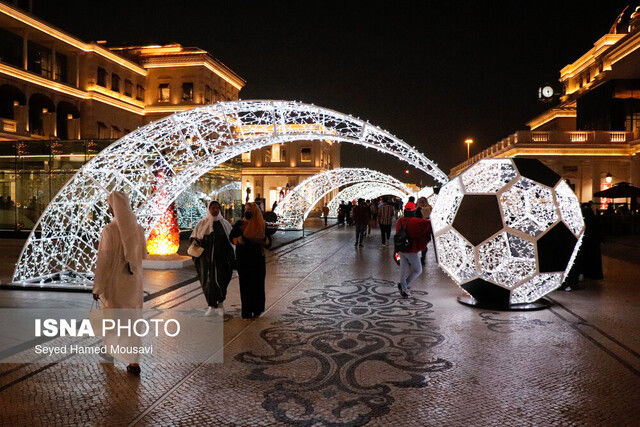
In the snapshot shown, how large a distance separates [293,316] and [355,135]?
18.5ft

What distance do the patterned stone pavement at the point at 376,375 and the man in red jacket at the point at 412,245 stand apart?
1.01m

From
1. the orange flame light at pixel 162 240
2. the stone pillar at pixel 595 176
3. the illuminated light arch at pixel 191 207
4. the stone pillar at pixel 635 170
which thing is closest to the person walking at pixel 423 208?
the orange flame light at pixel 162 240

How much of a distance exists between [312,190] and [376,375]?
25475 millimetres

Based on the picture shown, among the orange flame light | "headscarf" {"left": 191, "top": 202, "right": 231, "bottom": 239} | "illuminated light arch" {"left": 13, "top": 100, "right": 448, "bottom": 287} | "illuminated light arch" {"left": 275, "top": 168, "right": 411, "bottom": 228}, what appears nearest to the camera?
"headscarf" {"left": 191, "top": 202, "right": 231, "bottom": 239}

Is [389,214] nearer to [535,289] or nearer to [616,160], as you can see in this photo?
[535,289]

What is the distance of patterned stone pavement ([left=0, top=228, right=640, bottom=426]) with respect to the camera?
4180 millimetres

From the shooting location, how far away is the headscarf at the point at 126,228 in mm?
5199

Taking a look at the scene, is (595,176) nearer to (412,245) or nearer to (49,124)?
A: (412,245)

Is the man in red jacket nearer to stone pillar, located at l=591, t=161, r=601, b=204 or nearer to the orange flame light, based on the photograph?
the orange flame light

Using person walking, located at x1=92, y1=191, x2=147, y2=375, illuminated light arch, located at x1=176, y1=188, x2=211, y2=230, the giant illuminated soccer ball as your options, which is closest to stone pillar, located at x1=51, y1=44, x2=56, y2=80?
illuminated light arch, located at x1=176, y1=188, x2=211, y2=230

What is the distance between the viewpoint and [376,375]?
5.07 meters

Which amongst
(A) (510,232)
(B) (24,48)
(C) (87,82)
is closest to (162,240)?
(A) (510,232)

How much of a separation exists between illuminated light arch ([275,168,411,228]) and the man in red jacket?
1671cm

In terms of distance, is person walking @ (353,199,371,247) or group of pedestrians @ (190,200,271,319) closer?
group of pedestrians @ (190,200,271,319)
